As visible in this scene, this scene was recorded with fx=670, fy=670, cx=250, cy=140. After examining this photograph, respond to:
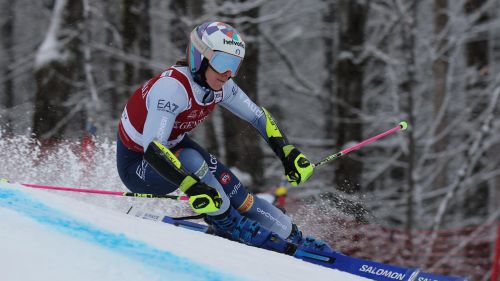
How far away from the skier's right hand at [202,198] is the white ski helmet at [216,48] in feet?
2.54

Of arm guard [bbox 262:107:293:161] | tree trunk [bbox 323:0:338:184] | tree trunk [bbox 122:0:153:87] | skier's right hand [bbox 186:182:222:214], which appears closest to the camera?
skier's right hand [bbox 186:182:222:214]

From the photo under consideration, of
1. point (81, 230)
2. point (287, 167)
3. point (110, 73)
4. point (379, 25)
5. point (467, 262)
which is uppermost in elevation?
point (379, 25)

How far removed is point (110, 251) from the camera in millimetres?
3029

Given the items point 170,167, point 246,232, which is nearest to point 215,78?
point 170,167

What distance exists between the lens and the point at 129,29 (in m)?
12.9

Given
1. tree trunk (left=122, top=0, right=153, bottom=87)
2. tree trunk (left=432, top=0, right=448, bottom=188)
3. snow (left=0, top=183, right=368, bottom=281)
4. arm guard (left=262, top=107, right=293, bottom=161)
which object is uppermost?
tree trunk (left=432, top=0, right=448, bottom=188)

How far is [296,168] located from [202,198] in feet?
2.83

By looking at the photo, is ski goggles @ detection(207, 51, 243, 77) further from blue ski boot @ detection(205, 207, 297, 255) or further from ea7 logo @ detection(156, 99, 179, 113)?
blue ski boot @ detection(205, 207, 297, 255)

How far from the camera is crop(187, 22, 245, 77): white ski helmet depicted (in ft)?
14.1

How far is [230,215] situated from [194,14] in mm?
8349

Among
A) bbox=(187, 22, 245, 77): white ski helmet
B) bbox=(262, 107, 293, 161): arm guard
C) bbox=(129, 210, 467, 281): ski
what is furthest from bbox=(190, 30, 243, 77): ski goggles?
bbox=(129, 210, 467, 281): ski

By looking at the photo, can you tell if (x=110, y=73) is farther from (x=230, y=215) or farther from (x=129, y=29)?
(x=230, y=215)

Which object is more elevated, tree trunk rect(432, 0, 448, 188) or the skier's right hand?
tree trunk rect(432, 0, 448, 188)

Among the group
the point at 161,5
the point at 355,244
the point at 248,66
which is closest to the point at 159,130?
the point at 355,244
